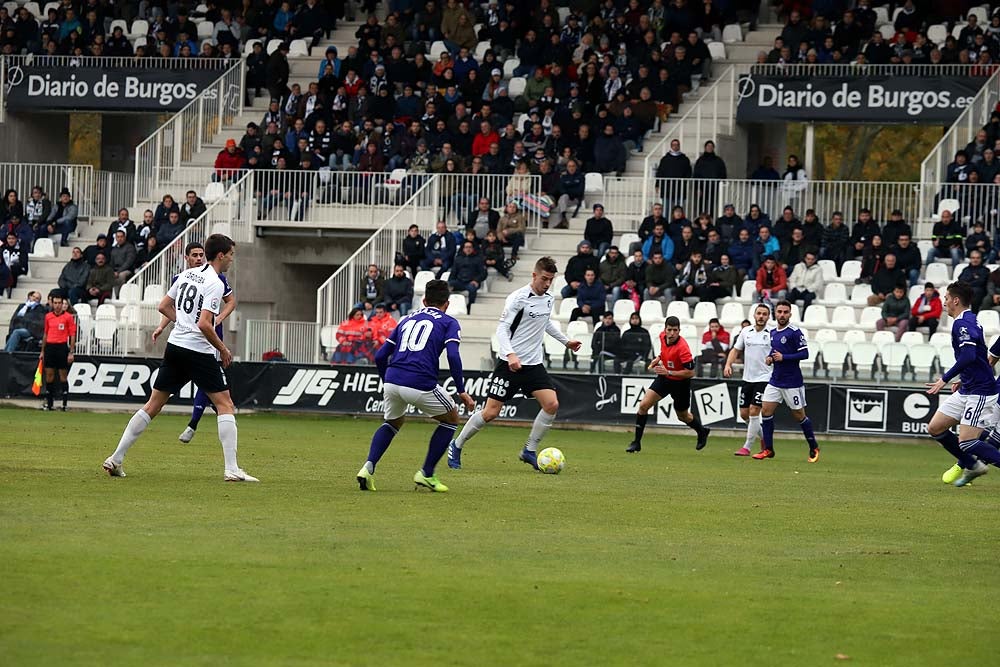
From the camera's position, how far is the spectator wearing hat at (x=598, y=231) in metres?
32.5

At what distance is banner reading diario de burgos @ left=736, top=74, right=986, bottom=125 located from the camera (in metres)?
33.5

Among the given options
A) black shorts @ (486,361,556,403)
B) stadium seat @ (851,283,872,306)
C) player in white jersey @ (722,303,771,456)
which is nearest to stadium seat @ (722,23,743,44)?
stadium seat @ (851,283,872,306)

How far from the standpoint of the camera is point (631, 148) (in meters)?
35.4

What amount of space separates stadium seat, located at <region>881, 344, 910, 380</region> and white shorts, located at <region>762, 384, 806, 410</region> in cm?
589

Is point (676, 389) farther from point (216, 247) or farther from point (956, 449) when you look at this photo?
point (216, 247)

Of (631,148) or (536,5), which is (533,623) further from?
(536,5)

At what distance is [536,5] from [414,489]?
25799 mm

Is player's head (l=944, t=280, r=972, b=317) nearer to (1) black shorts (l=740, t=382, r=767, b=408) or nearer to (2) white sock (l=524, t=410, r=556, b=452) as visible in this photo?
(2) white sock (l=524, t=410, r=556, b=452)

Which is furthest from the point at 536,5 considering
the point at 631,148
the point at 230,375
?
the point at 230,375

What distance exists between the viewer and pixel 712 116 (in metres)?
35.9

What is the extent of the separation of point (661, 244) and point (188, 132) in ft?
42.0

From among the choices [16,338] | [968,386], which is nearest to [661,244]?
[16,338]

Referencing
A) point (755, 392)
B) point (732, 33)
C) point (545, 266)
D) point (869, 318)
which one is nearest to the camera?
point (545, 266)

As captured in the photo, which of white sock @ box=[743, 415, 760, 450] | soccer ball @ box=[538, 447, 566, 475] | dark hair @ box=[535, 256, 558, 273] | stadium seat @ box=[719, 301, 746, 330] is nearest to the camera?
dark hair @ box=[535, 256, 558, 273]
